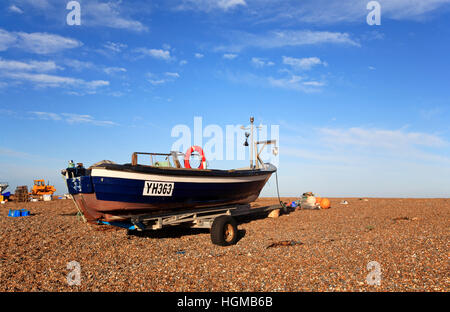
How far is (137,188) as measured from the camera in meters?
9.93

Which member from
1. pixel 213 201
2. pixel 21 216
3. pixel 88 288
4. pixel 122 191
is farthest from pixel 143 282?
pixel 21 216

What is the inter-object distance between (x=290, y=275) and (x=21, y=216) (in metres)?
18.8

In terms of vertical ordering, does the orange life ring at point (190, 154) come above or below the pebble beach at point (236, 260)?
above

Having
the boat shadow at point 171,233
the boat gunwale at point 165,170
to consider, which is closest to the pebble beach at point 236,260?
the boat shadow at point 171,233

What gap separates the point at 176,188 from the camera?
35.8 ft

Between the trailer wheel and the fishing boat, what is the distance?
1.98 metres

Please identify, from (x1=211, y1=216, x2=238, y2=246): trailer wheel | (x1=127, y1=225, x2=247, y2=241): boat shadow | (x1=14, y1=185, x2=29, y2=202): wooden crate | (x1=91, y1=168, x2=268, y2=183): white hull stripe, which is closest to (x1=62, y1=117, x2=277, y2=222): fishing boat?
(x1=91, y1=168, x2=268, y2=183): white hull stripe

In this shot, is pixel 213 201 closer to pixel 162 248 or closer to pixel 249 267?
pixel 162 248

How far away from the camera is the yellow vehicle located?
119 ft

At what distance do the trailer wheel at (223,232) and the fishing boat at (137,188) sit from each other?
1979 mm

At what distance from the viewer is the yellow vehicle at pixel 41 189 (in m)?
36.3

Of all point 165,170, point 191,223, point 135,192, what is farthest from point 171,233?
point 165,170

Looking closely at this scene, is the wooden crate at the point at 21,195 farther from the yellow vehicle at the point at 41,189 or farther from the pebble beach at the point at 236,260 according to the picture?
the pebble beach at the point at 236,260

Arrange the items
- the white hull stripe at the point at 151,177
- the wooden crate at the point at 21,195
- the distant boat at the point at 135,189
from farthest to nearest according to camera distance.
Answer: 1. the wooden crate at the point at 21,195
2. the distant boat at the point at 135,189
3. the white hull stripe at the point at 151,177
